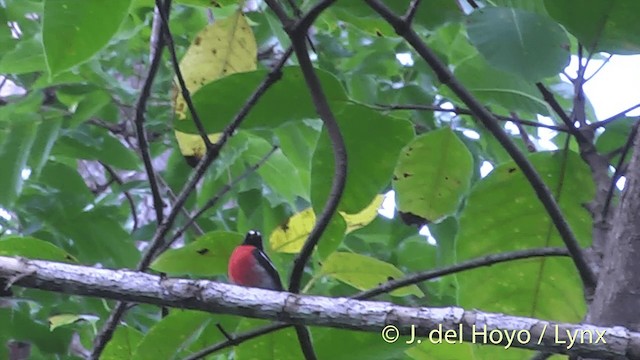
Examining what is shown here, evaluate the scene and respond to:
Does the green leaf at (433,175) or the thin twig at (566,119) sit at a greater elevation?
the thin twig at (566,119)

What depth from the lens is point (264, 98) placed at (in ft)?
3.49

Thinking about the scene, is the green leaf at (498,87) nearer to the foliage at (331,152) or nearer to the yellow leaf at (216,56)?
the foliage at (331,152)

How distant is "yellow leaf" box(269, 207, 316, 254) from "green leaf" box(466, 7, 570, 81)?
38cm

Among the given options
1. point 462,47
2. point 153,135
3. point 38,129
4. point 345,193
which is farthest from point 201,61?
point 153,135

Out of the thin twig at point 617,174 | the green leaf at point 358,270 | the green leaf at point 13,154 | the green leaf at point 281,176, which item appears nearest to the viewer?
the thin twig at point 617,174

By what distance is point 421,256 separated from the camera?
1.88 meters

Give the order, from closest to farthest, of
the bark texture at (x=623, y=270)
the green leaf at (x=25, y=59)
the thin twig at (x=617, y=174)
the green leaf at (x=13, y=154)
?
1. the bark texture at (x=623, y=270)
2. the thin twig at (x=617, y=174)
3. the green leaf at (x=25, y=59)
4. the green leaf at (x=13, y=154)

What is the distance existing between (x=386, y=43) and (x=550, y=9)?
1.07 metres

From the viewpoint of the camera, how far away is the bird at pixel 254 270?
129 centimetres

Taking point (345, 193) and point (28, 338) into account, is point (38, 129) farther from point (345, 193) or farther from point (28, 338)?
point (345, 193)

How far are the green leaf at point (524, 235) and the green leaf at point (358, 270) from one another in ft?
0.32

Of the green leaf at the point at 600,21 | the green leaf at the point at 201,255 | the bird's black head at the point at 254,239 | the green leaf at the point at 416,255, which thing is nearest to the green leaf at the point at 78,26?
the green leaf at the point at 201,255

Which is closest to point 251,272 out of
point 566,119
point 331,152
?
point 331,152

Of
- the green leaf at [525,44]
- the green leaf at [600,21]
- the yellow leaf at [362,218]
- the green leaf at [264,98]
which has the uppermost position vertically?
the green leaf at [600,21]
